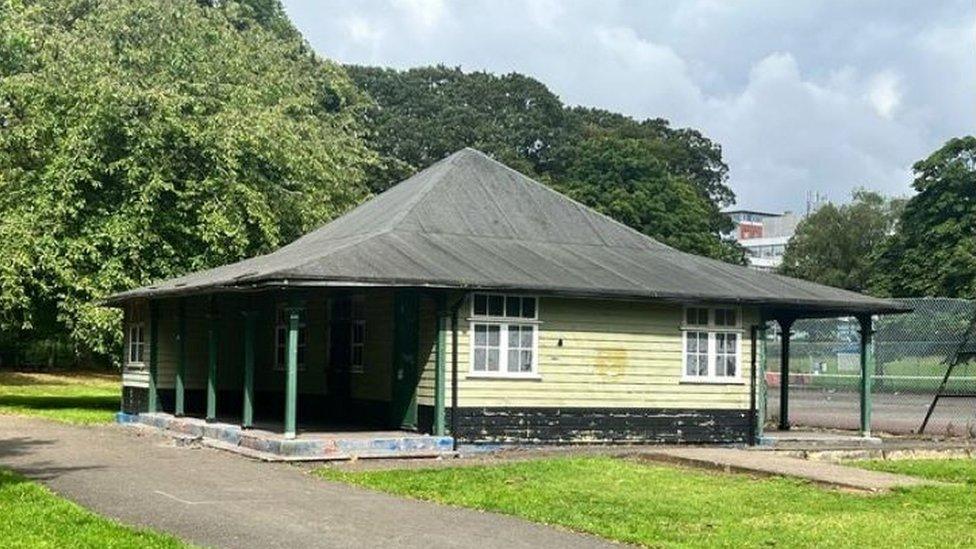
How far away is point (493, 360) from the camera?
60.4 ft

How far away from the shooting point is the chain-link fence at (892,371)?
25.5 metres

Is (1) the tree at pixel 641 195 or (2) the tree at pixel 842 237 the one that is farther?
(2) the tree at pixel 842 237

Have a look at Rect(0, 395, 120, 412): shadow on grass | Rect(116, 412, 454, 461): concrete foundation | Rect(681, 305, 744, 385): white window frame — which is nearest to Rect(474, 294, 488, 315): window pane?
Rect(116, 412, 454, 461): concrete foundation

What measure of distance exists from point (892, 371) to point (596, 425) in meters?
13.0

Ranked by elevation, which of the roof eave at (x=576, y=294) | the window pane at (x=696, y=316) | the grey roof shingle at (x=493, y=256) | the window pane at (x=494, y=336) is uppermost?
the grey roof shingle at (x=493, y=256)

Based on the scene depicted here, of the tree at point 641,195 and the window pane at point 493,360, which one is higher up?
the tree at point 641,195

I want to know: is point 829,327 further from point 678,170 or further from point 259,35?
point 678,170

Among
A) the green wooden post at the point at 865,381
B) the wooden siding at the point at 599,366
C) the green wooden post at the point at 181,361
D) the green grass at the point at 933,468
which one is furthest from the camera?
the green wooden post at the point at 181,361

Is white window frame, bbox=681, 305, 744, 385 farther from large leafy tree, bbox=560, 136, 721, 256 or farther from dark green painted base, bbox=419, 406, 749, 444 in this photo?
large leafy tree, bbox=560, 136, 721, 256

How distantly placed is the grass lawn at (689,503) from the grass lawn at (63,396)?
38.9 ft

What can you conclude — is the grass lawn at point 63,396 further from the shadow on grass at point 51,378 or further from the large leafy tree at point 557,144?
the large leafy tree at point 557,144

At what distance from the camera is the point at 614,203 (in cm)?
5309

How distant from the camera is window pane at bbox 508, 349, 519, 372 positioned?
18.5 meters

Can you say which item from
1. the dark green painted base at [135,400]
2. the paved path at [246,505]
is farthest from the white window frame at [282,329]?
the paved path at [246,505]
